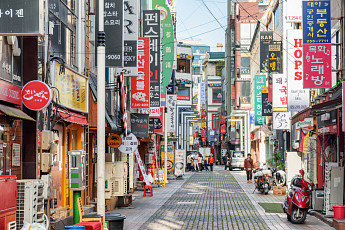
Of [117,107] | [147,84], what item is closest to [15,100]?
[117,107]

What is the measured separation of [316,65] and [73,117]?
8.81 metres

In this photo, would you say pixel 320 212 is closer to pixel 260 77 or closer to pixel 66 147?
pixel 66 147

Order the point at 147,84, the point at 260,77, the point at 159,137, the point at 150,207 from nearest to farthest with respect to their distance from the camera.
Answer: the point at 150,207, the point at 147,84, the point at 159,137, the point at 260,77

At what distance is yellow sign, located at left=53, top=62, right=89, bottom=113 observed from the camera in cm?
1738

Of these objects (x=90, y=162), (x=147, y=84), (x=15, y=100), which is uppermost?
(x=147, y=84)

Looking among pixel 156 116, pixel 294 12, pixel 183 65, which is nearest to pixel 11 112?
pixel 156 116

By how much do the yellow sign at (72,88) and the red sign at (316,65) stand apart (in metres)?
7.58

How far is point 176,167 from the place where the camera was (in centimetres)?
4838

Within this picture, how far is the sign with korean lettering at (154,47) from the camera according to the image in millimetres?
32531

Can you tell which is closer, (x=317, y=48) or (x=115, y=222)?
(x=115, y=222)

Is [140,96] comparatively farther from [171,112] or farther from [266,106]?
[171,112]

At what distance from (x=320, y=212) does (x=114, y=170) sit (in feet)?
24.8

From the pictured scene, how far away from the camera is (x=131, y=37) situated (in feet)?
86.3

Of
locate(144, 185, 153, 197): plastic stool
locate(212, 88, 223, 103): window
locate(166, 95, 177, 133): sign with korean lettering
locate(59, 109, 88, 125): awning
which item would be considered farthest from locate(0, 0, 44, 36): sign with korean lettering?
locate(212, 88, 223, 103): window
